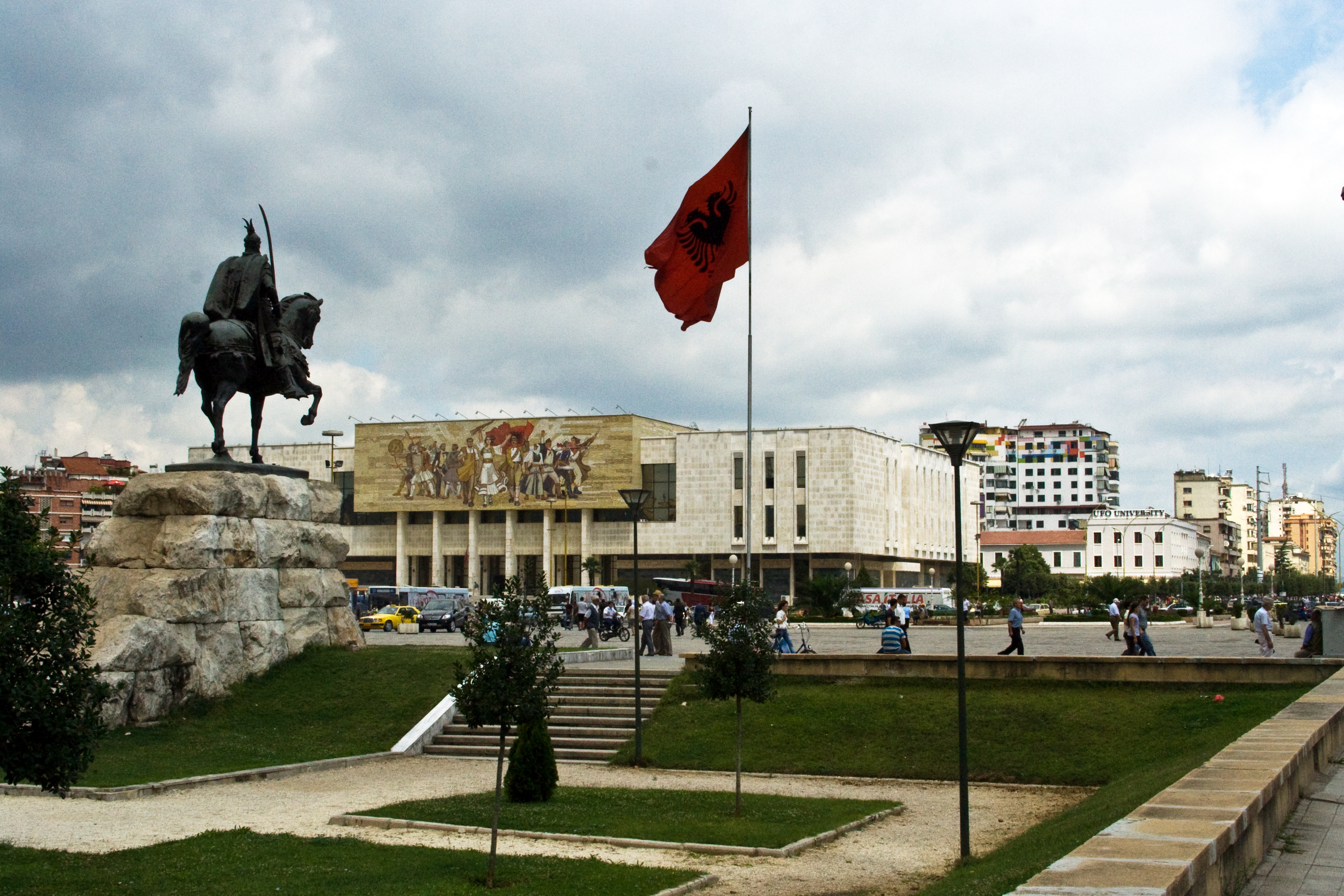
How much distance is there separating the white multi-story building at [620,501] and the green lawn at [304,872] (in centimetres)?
7043

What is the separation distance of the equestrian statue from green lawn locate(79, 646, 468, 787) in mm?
4405

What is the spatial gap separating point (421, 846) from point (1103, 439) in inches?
6608

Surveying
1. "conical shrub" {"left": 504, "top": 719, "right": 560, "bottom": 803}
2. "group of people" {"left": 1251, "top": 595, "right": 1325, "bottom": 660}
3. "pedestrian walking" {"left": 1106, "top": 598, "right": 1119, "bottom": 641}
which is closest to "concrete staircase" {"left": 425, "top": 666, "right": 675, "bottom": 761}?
"conical shrub" {"left": 504, "top": 719, "right": 560, "bottom": 803}

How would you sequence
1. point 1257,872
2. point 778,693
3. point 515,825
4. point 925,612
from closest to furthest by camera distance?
point 1257,872
point 515,825
point 778,693
point 925,612

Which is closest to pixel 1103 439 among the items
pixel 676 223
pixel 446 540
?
pixel 446 540

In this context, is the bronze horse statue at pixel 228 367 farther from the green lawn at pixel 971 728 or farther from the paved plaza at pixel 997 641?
the green lawn at pixel 971 728

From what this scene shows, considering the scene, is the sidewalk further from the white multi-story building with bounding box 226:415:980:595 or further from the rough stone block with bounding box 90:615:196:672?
the white multi-story building with bounding box 226:415:980:595

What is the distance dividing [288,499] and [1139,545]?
5037 inches

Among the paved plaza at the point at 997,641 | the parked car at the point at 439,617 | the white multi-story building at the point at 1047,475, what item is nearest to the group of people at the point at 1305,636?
the paved plaza at the point at 997,641

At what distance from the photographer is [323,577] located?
85.2 feet

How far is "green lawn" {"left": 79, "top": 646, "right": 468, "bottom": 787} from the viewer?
19.0 m

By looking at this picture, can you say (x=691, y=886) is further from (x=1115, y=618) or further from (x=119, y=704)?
(x=1115, y=618)

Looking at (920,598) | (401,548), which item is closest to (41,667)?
(920,598)

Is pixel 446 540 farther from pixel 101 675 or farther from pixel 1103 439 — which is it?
pixel 1103 439
